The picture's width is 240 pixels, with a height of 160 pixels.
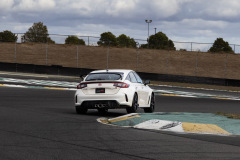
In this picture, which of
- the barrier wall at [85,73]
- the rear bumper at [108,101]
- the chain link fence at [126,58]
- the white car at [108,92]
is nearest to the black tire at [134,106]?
the white car at [108,92]

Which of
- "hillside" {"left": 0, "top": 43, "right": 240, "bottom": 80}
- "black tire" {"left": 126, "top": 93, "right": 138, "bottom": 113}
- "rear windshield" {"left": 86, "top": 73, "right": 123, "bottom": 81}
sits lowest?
"black tire" {"left": 126, "top": 93, "right": 138, "bottom": 113}

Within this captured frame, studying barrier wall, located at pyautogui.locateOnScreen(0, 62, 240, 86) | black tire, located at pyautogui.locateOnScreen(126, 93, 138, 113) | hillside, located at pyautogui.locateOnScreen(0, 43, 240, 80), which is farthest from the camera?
hillside, located at pyautogui.locateOnScreen(0, 43, 240, 80)

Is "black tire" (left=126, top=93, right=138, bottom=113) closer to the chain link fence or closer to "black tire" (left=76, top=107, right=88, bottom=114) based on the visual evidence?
"black tire" (left=76, top=107, right=88, bottom=114)

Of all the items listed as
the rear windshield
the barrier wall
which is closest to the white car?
the rear windshield

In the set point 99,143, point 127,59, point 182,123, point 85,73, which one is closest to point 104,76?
point 182,123

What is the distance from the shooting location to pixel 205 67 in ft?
220

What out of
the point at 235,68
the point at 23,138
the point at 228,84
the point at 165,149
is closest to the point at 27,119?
the point at 23,138

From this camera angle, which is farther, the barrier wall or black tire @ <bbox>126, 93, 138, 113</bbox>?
the barrier wall

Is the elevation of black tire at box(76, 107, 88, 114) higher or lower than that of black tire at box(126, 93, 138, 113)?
lower

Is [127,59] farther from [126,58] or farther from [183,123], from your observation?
[183,123]

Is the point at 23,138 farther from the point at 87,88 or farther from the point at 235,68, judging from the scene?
the point at 235,68

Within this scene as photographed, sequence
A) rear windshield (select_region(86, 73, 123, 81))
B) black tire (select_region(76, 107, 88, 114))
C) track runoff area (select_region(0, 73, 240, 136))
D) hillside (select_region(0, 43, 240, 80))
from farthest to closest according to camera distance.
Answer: hillside (select_region(0, 43, 240, 80)) → black tire (select_region(76, 107, 88, 114)) → rear windshield (select_region(86, 73, 123, 81)) → track runoff area (select_region(0, 73, 240, 136))

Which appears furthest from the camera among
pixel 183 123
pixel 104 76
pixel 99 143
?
→ pixel 104 76

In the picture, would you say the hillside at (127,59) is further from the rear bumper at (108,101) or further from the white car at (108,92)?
the rear bumper at (108,101)
